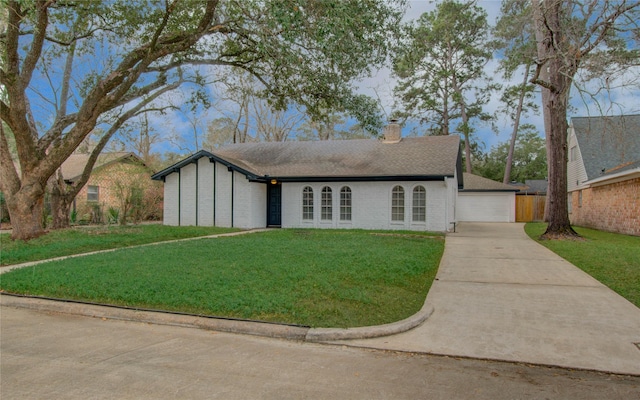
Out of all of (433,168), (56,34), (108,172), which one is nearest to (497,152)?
(433,168)

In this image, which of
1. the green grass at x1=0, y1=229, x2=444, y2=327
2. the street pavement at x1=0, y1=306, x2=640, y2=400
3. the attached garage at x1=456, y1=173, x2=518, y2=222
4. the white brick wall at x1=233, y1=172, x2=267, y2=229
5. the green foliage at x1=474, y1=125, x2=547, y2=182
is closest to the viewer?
the street pavement at x1=0, y1=306, x2=640, y2=400

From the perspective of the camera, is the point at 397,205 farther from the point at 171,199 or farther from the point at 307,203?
the point at 171,199

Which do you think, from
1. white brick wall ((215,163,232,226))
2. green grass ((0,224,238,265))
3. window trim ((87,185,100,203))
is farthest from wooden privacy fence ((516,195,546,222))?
window trim ((87,185,100,203))

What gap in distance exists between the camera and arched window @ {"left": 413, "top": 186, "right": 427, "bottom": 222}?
17469 millimetres

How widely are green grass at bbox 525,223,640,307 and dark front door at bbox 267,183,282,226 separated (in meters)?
11.1

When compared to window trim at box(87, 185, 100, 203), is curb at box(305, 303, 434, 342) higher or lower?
lower

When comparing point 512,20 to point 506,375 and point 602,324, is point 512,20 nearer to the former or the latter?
point 602,324

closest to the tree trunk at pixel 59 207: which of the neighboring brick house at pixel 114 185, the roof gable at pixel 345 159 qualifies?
the neighboring brick house at pixel 114 185

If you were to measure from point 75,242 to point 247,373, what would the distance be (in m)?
9.89

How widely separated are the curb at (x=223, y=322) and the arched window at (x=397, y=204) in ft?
40.1

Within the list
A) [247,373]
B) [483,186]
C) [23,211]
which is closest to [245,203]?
[23,211]

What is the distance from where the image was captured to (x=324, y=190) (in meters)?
18.8

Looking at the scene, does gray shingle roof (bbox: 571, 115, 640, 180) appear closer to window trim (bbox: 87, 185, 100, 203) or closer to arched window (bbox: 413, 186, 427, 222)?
arched window (bbox: 413, 186, 427, 222)

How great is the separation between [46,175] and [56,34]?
4.99 metres
